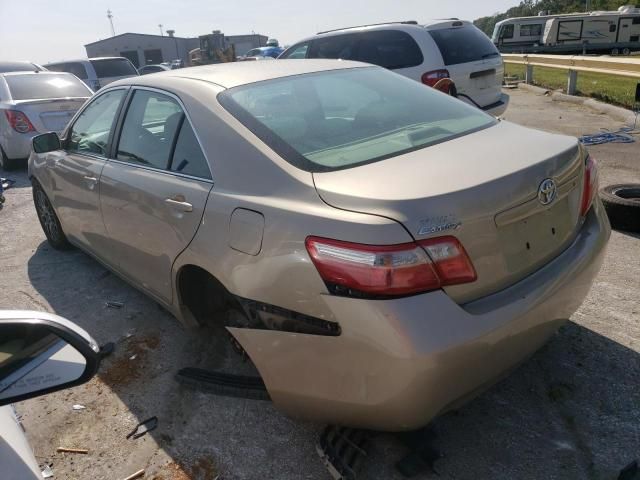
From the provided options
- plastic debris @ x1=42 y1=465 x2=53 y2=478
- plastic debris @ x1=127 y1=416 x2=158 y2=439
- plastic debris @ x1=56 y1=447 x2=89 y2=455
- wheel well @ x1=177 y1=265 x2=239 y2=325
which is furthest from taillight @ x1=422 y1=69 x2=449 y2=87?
plastic debris @ x1=42 y1=465 x2=53 y2=478

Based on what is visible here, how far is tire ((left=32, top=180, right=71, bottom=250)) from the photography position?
4.98 meters

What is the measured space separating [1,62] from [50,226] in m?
10.8

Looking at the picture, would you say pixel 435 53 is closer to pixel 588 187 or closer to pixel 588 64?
pixel 588 187

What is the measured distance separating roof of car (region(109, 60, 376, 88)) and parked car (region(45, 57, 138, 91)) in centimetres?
1225

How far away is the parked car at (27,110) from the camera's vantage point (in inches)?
339

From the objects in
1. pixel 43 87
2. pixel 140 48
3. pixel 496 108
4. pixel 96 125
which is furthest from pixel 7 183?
pixel 140 48

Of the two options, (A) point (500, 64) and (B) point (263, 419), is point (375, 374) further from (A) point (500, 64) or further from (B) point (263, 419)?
(A) point (500, 64)

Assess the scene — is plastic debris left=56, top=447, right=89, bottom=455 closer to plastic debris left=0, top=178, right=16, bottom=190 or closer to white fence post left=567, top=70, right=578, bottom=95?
plastic debris left=0, top=178, right=16, bottom=190

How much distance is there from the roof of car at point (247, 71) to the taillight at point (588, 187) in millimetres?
1594

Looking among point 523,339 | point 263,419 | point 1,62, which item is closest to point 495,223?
point 523,339

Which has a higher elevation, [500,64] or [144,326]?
[144,326]

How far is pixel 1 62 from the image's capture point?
1340 centimetres

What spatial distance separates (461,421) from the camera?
2.59 metres

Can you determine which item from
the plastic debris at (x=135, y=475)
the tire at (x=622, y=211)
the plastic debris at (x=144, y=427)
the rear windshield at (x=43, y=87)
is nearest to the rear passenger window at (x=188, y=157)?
the plastic debris at (x=144, y=427)
